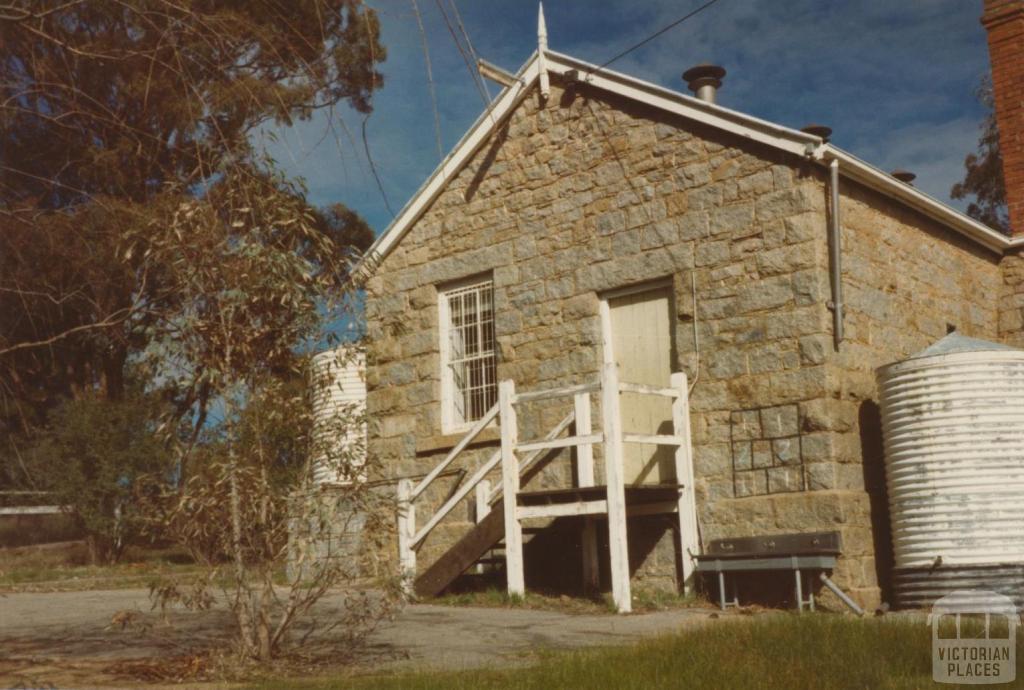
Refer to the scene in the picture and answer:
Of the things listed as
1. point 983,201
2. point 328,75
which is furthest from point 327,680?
point 983,201

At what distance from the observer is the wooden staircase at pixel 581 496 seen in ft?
33.2

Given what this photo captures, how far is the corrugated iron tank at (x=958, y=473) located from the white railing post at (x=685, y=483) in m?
1.83

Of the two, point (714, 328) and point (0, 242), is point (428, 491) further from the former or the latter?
point (0, 242)

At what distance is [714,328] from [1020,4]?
5.98m

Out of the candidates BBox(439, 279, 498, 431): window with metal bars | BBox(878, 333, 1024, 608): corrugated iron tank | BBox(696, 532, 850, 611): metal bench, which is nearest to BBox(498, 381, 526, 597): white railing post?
BBox(696, 532, 850, 611): metal bench

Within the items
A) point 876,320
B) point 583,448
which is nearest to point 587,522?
point 583,448

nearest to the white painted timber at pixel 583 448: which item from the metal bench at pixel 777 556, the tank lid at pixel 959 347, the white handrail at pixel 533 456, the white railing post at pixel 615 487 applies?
the white handrail at pixel 533 456

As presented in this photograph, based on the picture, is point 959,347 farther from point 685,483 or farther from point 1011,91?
point 1011,91

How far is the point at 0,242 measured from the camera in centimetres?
463

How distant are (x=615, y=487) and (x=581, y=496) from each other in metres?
1.15

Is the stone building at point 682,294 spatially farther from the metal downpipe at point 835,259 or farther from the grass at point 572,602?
the grass at point 572,602

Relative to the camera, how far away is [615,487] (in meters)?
10.1

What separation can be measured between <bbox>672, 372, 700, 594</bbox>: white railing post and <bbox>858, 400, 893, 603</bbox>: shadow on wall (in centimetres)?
160

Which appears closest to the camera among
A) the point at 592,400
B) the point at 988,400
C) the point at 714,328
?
the point at 988,400
